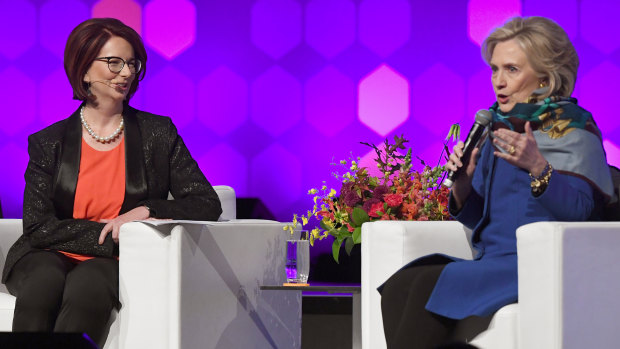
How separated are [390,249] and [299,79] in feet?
5.30

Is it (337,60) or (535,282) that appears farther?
(337,60)

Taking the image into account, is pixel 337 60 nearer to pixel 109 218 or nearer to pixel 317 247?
pixel 317 247

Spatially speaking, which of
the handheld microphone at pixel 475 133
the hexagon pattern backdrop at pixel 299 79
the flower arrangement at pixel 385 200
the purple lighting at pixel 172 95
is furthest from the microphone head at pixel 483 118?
the purple lighting at pixel 172 95

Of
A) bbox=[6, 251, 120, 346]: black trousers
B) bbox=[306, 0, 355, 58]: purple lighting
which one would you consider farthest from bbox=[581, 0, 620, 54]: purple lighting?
bbox=[6, 251, 120, 346]: black trousers

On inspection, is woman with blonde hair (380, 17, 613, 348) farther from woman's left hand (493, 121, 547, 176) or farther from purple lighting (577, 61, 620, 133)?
purple lighting (577, 61, 620, 133)

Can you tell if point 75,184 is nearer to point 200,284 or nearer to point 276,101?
point 200,284

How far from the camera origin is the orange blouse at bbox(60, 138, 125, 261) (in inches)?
115

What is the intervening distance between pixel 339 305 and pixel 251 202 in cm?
60

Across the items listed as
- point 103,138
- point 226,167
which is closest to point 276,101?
point 226,167

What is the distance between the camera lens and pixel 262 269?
3068 millimetres

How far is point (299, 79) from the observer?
3961 millimetres

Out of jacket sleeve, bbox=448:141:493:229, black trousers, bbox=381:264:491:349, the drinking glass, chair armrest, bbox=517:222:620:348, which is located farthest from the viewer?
the drinking glass

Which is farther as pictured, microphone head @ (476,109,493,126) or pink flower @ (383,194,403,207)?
pink flower @ (383,194,403,207)

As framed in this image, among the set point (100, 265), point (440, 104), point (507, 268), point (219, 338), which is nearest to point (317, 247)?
point (440, 104)
